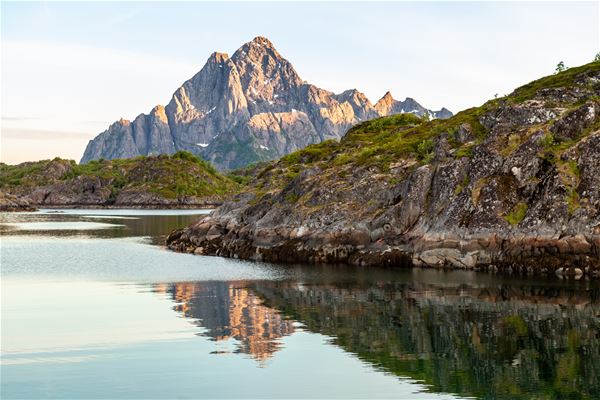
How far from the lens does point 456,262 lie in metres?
80.6

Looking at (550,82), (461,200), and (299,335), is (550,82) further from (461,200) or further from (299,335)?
(299,335)

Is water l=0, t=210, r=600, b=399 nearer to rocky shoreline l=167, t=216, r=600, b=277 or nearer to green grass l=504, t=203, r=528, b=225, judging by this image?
rocky shoreline l=167, t=216, r=600, b=277

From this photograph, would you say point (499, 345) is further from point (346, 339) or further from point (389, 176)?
point (389, 176)

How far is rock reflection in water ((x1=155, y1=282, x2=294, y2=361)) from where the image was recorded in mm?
42969

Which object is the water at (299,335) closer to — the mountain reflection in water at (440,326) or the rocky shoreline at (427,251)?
the mountain reflection in water at (440,326)

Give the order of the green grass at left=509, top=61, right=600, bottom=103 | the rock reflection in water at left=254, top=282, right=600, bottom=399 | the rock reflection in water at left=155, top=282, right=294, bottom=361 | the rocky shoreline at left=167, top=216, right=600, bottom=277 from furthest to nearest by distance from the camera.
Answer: the green grass at left=509, top=61, right=600, bottom=103 < the rocky shoreline at left=167, top=216, right=600, bottom=277 < the rock reflection in water at left=155, top=282, right=294, bottom=361 < the rock reflection in water at left=254, top=282, right=600, bottom=399

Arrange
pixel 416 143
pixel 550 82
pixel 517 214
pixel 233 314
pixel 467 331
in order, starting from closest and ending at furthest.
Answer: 1. pixel 467 331
2. pixel 233 314
3. pixel 517 214
4. pixel 550 82
5. pixel 416 143

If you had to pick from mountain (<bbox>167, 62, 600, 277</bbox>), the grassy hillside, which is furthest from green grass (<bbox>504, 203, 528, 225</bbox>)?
the grassy hillside

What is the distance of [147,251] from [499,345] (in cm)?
8164

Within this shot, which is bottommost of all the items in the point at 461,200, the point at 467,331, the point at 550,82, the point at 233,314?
the point at 467,331

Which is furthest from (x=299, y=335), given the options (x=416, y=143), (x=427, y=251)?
(x=416, y=143)

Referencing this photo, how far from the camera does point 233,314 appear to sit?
53750 mm

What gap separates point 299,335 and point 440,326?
10497mm

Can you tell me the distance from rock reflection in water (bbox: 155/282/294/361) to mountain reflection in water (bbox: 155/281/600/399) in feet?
0.26
